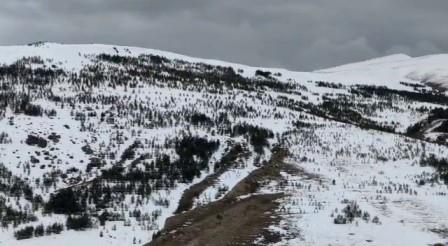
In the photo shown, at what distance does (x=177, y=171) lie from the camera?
107 ft

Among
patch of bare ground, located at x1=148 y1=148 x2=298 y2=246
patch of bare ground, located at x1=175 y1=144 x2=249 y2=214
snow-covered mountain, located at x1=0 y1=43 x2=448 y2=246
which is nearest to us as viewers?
patch of bare ground, located at x1=148 y1=148 x2=298 y2=246

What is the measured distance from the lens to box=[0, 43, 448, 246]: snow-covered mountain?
22.5m

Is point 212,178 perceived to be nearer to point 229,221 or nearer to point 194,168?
point 194,168

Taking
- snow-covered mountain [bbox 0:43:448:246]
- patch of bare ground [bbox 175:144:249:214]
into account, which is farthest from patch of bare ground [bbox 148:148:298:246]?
patch of bare ground [bbox 175:144:249:214]

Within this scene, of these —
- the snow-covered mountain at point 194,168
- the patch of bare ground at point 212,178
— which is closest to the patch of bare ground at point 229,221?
the snow-covered mountain at point 194,168

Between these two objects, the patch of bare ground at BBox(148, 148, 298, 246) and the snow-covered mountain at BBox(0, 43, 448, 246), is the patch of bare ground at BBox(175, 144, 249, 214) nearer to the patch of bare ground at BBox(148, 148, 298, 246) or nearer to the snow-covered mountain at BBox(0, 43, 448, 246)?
the snow-covered mountain at BBox(0, 43, 448, 246)

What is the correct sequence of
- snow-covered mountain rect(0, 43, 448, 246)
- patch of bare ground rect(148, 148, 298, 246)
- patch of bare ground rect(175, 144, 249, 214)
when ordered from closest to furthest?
1. patch of bare ground rect(148, 148, 298, 246)
2. snow-covered mountain rect(0, 43, 448, 246)
3. patch of bare ground rect(175, 144, 249, 214)

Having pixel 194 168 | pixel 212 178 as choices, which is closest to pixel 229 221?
pixel 212 178

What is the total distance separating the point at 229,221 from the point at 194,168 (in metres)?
10.0

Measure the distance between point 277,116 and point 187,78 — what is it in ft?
75.5

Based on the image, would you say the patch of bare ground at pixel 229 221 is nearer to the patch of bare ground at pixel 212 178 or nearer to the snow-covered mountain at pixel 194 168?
the snow-covered mountain at pixel 194 168

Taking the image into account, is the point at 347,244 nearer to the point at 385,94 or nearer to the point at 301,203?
the point at 301,203

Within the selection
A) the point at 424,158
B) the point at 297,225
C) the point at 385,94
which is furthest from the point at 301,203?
the point at 385,94

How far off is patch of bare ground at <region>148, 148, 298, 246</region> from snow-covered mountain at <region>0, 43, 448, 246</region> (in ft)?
0.23
